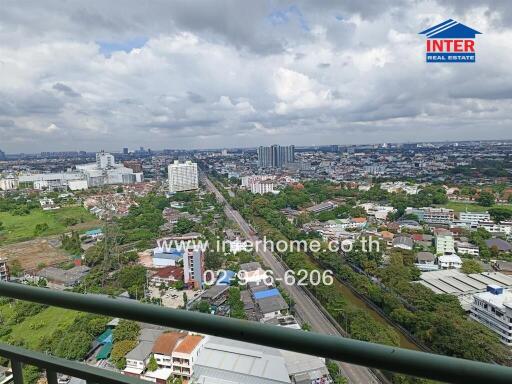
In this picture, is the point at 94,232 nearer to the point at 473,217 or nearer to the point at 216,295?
the point at 216,295

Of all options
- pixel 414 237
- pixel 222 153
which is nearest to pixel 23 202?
pixel 414 237

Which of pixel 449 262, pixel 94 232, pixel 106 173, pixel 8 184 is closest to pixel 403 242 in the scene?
pixel 449 262

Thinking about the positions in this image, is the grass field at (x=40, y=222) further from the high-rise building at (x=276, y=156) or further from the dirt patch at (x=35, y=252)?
the high-rise building at (x=276, y=156)

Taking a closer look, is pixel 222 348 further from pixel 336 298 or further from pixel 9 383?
pixel 336 298

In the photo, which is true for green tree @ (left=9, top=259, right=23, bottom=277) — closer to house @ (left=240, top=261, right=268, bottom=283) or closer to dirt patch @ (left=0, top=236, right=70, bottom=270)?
dirt patch @ (left=0, top=236, right=70, bottom=270)

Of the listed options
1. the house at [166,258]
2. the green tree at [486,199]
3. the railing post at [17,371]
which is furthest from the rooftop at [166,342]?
the green tree at [486,199]
